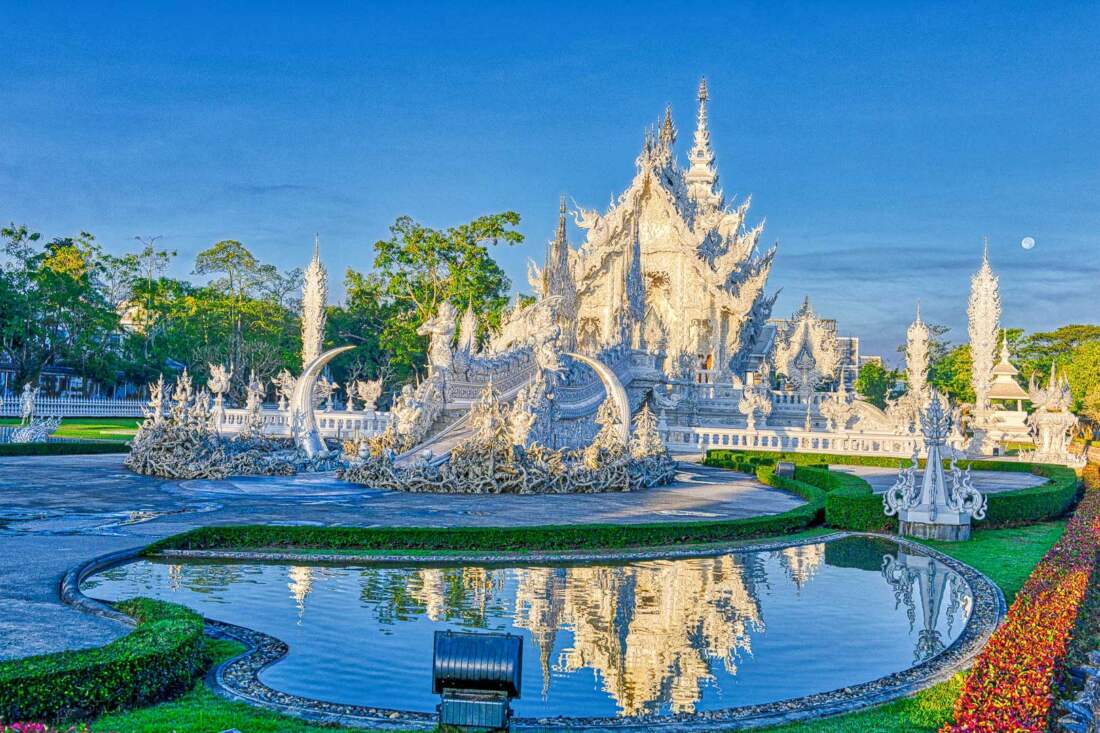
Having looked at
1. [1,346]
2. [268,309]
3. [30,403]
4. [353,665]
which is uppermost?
[268,309]

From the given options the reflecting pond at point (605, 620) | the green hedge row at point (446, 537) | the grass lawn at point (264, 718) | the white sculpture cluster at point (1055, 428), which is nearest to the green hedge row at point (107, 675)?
the grass lawn at point (264, 718)

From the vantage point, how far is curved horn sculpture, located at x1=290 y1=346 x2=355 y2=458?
2556 cm

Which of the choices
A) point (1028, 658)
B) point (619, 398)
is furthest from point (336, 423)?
point (1028, 658)

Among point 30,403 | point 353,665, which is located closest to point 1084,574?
point 353,665

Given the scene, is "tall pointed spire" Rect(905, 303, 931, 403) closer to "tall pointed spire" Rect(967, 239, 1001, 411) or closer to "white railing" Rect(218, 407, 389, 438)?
"tall pointed spire" Rect(967, 239, 1001, 411)

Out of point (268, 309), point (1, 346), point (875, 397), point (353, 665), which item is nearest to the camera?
point (353, 665)

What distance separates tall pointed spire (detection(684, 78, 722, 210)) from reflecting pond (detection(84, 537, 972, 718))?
4809cm

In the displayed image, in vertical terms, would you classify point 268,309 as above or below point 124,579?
above

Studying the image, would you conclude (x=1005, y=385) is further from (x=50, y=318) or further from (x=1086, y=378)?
(x=50, y=318)

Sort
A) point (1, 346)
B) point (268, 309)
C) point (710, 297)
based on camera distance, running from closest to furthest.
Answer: point (1, 346), point (710, 297), point (268, 309)

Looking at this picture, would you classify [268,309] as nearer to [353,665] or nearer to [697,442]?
[697,442]

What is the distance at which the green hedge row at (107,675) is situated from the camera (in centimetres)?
616

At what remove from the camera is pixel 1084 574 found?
1047 centimetres

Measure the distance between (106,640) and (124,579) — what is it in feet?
10.7
